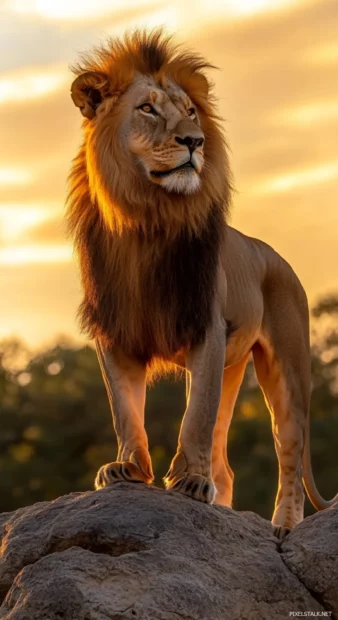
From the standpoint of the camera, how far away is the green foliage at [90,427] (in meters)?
31.8

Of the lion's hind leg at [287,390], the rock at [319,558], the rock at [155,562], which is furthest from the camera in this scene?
the lion's hind leg at [287,390]

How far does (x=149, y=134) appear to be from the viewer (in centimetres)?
715

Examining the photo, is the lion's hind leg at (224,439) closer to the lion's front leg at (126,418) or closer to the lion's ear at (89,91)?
the lion's front leg at (126,418)

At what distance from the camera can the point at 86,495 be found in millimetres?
6797

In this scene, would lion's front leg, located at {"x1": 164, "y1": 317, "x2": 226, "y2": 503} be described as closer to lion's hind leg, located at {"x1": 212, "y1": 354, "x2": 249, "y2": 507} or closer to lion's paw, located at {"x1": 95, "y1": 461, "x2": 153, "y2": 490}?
lion's paw, located at {"x1": 95, "y1": 461, "x2": 153, "y2": 490}

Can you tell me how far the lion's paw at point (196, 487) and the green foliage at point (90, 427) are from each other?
72.3 ft

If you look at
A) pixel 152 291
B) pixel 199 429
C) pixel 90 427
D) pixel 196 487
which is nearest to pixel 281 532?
pixel 196 487

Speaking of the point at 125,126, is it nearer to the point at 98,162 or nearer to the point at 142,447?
the point at 98,162

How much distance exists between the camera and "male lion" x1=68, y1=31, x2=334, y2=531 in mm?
7086

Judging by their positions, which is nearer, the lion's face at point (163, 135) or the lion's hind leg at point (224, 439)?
the lion's face at point (163, 135)

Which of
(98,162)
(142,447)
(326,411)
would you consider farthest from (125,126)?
(326,411)

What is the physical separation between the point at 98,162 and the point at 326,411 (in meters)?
28.4

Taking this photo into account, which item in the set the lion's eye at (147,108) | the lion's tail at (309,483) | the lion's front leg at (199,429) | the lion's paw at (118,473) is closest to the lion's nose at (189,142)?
the lion's eye at (147,108)

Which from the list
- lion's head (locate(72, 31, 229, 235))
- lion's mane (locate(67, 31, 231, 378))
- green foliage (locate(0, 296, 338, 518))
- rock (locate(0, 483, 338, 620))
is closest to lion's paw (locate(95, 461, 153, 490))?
rock (locate(0, 483, 338, 620))
